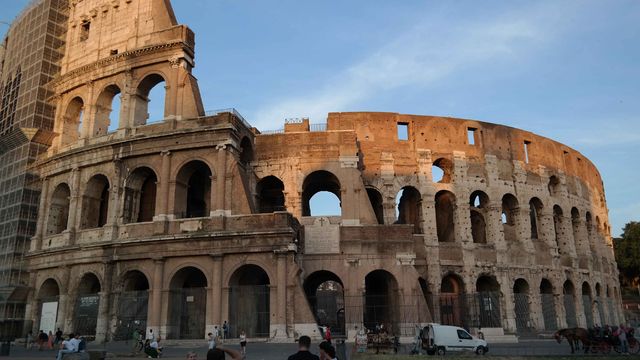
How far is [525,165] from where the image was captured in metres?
30.1

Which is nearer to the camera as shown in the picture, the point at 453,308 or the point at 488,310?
the point at 488,310

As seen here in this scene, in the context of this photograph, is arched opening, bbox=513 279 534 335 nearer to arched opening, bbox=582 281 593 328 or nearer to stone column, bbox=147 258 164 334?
arched opening, bbox=582 281 593 328

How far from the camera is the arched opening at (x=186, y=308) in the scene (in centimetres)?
2106

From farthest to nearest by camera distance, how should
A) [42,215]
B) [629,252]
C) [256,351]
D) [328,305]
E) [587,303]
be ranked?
[629,252] < [328,305] < [587,303] < [42,215] < [256,351]

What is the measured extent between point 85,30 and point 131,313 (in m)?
15.7

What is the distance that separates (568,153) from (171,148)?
82.2 feet

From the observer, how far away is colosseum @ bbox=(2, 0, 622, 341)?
68.8 ft

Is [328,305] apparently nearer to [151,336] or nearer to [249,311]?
[249,311]

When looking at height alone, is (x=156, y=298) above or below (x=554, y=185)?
below

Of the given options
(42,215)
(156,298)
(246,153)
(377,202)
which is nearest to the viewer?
(156,298)

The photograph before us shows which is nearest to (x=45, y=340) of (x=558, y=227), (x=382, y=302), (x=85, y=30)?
(x=382, y=302)

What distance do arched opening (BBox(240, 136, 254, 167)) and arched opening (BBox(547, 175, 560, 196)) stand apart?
61.1 ft

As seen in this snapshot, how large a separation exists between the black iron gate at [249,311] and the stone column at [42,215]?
1091 centimetres

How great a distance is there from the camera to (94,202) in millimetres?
24453
